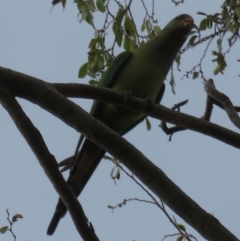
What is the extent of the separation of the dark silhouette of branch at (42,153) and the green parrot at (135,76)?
1181 millimetres

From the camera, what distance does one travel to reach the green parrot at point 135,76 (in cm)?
332

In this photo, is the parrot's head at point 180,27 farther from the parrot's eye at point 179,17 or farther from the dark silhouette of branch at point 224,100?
the dark silhouette of branch at point 224,100

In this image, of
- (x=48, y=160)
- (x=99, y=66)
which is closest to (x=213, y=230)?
(x=48, y=160)

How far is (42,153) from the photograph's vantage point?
6.40 ft

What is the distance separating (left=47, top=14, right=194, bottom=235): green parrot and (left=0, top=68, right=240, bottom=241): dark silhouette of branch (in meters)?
0.81

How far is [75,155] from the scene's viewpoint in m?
2.97

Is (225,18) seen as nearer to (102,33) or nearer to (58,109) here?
(102,33)

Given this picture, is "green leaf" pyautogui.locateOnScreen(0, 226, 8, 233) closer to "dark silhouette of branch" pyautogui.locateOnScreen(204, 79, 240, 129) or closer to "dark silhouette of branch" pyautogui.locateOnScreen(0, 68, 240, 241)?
"dark silhouette of branch" pyautogui.locateOnScreen(0, 68, 240, 241)

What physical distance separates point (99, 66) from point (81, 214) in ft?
5.60

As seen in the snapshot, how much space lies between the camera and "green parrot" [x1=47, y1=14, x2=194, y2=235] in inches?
131

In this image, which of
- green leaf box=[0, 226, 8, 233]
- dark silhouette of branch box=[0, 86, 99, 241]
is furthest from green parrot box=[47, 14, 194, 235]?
dark silhouette of branch box=[0, 86, 99, 241]

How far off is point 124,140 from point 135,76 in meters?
1.69

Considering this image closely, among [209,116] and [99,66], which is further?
[99,66]

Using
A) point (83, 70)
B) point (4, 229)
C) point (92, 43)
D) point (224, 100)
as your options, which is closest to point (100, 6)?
point (92, 43)
